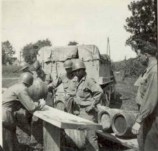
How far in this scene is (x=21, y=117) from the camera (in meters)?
3.83

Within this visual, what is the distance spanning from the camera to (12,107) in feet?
12.1

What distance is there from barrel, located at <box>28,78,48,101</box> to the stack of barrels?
662 millimetres

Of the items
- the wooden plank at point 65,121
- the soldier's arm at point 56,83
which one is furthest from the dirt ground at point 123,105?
the soldier's arm at point 56,83

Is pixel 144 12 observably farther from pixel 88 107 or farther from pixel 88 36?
pixel 88 107

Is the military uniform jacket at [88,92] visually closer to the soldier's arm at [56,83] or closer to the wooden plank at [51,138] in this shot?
the wooden plank at [51,138]

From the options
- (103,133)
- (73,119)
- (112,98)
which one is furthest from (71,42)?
(112,98)

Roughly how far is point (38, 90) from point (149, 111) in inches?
73.6

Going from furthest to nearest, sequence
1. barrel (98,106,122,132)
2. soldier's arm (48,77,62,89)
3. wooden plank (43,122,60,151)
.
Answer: soldier's arm (48,77,62,89) → barrel (98,106,122,132) → wooden plank (43,122,60,151)

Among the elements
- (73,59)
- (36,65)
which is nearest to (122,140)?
(73,59)

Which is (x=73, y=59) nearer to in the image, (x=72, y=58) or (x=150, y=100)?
(x=72, y=58)

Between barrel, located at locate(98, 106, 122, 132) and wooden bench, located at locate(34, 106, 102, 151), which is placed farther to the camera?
barrel, located at locate(98, 106, 122, 132)

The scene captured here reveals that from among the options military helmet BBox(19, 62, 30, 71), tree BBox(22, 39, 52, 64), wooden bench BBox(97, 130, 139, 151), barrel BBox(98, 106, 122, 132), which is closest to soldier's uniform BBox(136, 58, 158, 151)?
wooden bench BBox(97, 130, 139, 151)

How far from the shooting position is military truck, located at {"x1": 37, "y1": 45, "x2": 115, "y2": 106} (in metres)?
4.39

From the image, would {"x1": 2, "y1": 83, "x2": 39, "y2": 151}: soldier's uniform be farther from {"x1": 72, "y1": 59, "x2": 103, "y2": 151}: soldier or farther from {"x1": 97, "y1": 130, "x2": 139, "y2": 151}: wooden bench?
{"x1": 97, "y1": 130, "x2": 139, "y2": 151}: wooden bench
